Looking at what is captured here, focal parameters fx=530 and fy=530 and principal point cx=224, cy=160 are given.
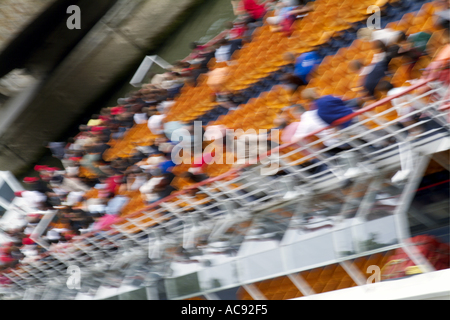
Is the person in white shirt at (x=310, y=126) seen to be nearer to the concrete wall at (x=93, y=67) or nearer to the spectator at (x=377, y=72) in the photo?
the spectator at (x=377, y=72)

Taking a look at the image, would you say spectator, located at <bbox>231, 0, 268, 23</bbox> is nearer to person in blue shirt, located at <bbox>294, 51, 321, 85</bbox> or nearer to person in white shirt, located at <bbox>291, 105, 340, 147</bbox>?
person in blue shirt, located at <bbox>294, 51, 321, 85</bbox>

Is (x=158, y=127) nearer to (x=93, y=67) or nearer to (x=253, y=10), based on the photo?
(x=253, y=10)

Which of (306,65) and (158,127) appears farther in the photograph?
(158,127)

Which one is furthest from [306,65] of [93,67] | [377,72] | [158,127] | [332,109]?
[93,67]

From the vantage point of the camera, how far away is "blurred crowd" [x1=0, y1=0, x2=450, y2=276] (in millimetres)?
4168

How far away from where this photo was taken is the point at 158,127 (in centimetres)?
693

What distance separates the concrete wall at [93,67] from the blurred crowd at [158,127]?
2.16 feet

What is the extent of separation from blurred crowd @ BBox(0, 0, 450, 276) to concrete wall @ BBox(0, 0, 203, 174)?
66 cm

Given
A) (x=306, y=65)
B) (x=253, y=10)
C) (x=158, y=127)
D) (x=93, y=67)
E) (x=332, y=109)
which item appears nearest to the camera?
(x=332, y=109)

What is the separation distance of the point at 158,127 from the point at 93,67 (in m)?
3.09

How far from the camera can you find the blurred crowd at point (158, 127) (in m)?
4.17

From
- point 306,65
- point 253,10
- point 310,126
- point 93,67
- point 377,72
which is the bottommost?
point 310,126

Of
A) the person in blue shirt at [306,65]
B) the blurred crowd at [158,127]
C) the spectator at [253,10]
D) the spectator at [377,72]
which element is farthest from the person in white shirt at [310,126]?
the spectator at [253,10]

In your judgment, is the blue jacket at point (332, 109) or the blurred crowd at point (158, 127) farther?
the blurred crowd at point (158, 127)
